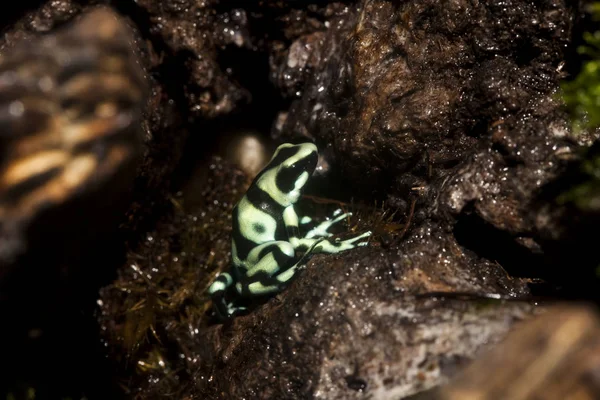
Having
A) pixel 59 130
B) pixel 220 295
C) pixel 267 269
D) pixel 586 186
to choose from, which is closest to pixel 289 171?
pixel 267 269

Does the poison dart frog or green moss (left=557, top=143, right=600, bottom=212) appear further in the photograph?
the poison dart frog

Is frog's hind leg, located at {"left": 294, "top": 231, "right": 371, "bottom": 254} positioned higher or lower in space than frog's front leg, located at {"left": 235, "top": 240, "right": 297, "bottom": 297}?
higher

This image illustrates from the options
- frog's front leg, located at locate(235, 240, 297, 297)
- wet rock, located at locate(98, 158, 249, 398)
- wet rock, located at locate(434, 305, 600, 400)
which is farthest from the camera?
wet rock, located at locate(98, 158, 249, 398)

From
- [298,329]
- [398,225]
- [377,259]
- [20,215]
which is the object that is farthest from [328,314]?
[20,215]

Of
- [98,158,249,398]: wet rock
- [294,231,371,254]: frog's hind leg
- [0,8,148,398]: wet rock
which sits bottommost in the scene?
[98,158,249,398]: wet rock

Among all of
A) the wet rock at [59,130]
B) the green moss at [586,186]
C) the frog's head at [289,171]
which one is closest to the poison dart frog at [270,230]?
the frog's head at [289,171]

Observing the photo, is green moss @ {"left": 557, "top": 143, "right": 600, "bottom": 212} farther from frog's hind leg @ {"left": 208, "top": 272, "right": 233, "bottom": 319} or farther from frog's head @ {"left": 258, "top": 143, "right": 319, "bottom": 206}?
frog's hind leg @ {"left": 208, "top": 272, "right": 233, "bottom": 319}

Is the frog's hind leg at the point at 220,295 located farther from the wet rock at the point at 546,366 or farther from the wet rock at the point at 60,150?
the wet rock at the point at 546,366

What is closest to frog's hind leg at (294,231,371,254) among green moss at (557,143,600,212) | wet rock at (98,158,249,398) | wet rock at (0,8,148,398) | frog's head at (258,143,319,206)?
frog's head at (258,143,319,206)

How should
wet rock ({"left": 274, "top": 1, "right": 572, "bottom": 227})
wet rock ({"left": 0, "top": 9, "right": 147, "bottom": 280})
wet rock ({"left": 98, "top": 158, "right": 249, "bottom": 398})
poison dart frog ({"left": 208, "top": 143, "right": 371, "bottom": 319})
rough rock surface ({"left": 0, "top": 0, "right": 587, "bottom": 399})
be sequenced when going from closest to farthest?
wet rock ({"left": 0, "top": 9, "right": 147, "bottom": 280}), rough rock surface ({"left": 0, "top": 0, "right": 587, "bottom": 399}), wet rock ({"left": 274, "top": 1, "right": 572, "bottom": 227}), poison dart frog ({"left": 208, "top": 143, "right": 371, "bottom": 319}), wet rock ({"left": 98, "top": 158, "right": 249, "bottom": 398})
